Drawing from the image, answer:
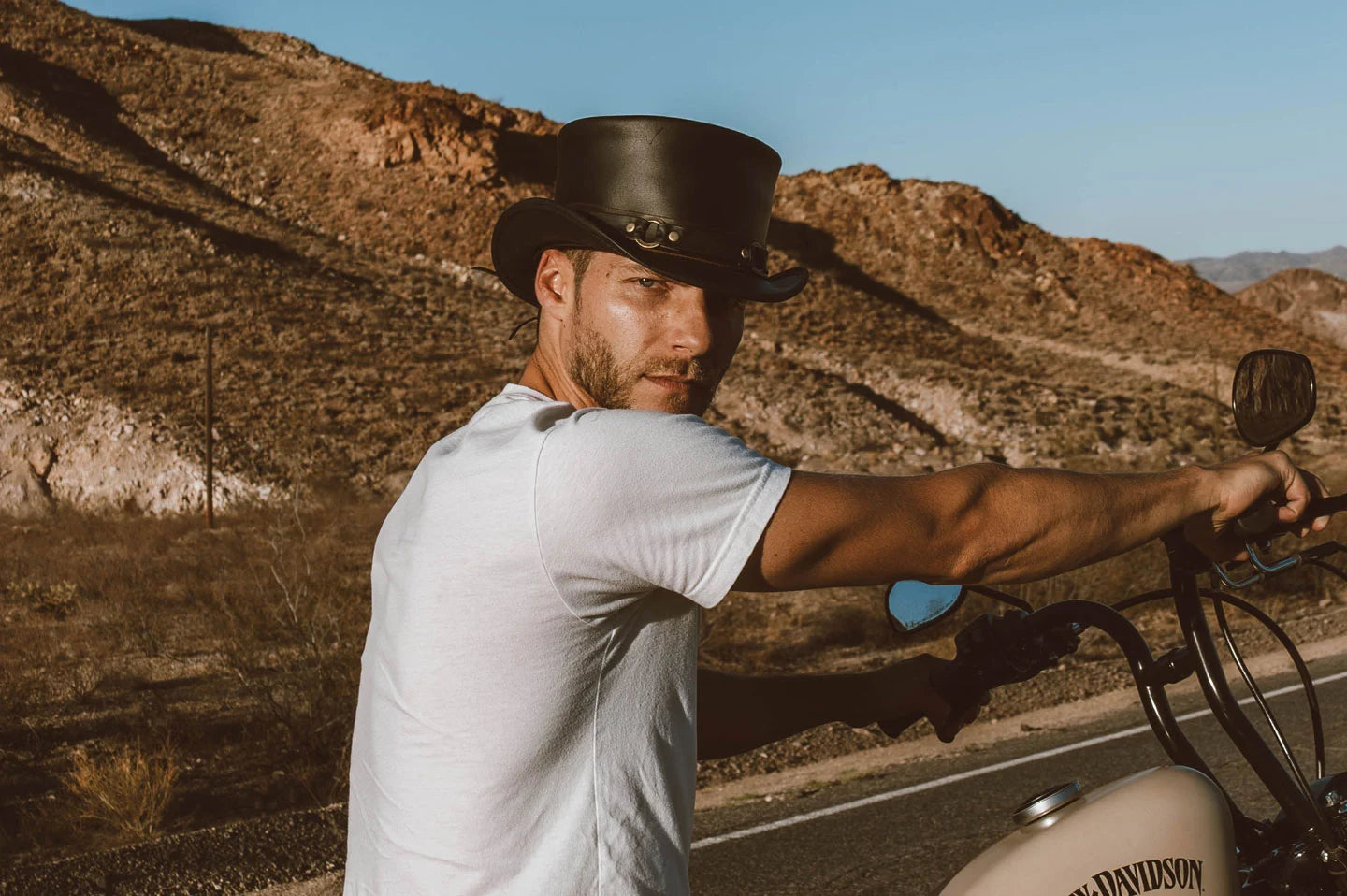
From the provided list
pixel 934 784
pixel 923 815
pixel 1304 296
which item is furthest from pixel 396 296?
pixel 1304 296

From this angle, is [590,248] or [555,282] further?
[555,282]

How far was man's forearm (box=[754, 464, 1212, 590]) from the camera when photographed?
63.2 inches

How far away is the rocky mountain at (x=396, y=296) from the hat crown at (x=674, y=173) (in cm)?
2501

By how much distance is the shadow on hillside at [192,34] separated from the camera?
59.9 metres

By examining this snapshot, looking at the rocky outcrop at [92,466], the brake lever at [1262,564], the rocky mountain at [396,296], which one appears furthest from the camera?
the rocky mountain at [396,296]

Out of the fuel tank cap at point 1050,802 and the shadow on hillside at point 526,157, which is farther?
the shadow on hillside at point 526,157

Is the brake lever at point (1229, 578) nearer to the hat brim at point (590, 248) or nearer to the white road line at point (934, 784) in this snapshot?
the hat brim at point (590, 248)

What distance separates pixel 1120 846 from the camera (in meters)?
1.75

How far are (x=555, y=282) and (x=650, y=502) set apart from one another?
28.4 inches

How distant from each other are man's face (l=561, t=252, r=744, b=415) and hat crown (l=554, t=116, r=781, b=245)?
0.37ft

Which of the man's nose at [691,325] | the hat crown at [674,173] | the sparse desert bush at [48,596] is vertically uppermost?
the hat crown at [674,173]

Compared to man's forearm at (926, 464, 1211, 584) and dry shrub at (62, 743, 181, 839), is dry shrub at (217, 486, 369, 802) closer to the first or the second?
dry shrub at (62, 743, 181, 839)

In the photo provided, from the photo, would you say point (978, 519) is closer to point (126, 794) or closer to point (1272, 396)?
point (1272, 396)

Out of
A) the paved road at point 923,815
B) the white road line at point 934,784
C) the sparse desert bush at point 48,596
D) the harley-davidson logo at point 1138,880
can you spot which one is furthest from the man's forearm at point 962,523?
the sparse desert bush at point 48,596
